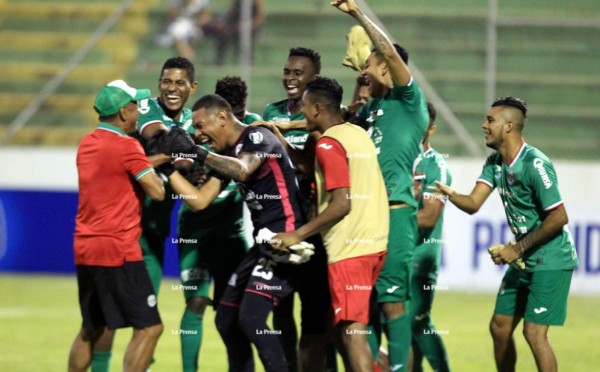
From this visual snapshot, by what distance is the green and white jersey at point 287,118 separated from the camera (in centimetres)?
968

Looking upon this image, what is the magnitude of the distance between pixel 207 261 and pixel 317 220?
6.38 feet

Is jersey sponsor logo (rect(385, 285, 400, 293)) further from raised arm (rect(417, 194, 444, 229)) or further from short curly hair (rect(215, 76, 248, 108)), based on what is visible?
short curly hair (rect(215, 76, 248, 108))

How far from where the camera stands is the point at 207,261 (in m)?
9.61

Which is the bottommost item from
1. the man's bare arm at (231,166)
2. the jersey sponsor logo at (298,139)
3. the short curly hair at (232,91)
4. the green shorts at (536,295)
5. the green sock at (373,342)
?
the green sock at (373,342)

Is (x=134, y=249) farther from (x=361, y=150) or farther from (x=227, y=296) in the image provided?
(x=361, y=150)

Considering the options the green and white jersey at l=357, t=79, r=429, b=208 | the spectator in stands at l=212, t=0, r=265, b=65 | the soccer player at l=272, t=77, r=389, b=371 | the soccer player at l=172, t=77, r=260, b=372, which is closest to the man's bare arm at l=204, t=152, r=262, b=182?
the soccer player at l=272, t=77, r=389, b=371

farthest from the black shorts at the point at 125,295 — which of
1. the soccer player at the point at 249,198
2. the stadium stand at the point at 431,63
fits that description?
the stadium stand at the point at 431,63

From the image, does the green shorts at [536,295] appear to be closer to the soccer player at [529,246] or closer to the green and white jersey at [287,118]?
the soccer player at [529,246]

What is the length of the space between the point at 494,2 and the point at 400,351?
1038cm

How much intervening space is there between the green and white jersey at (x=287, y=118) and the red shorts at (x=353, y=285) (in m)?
1.77

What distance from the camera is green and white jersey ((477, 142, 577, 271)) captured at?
843cm

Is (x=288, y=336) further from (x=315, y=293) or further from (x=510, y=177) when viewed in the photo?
(x=510, y=177)

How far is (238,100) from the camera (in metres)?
9.59

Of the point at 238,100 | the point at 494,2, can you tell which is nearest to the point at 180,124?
the point at 238,100
